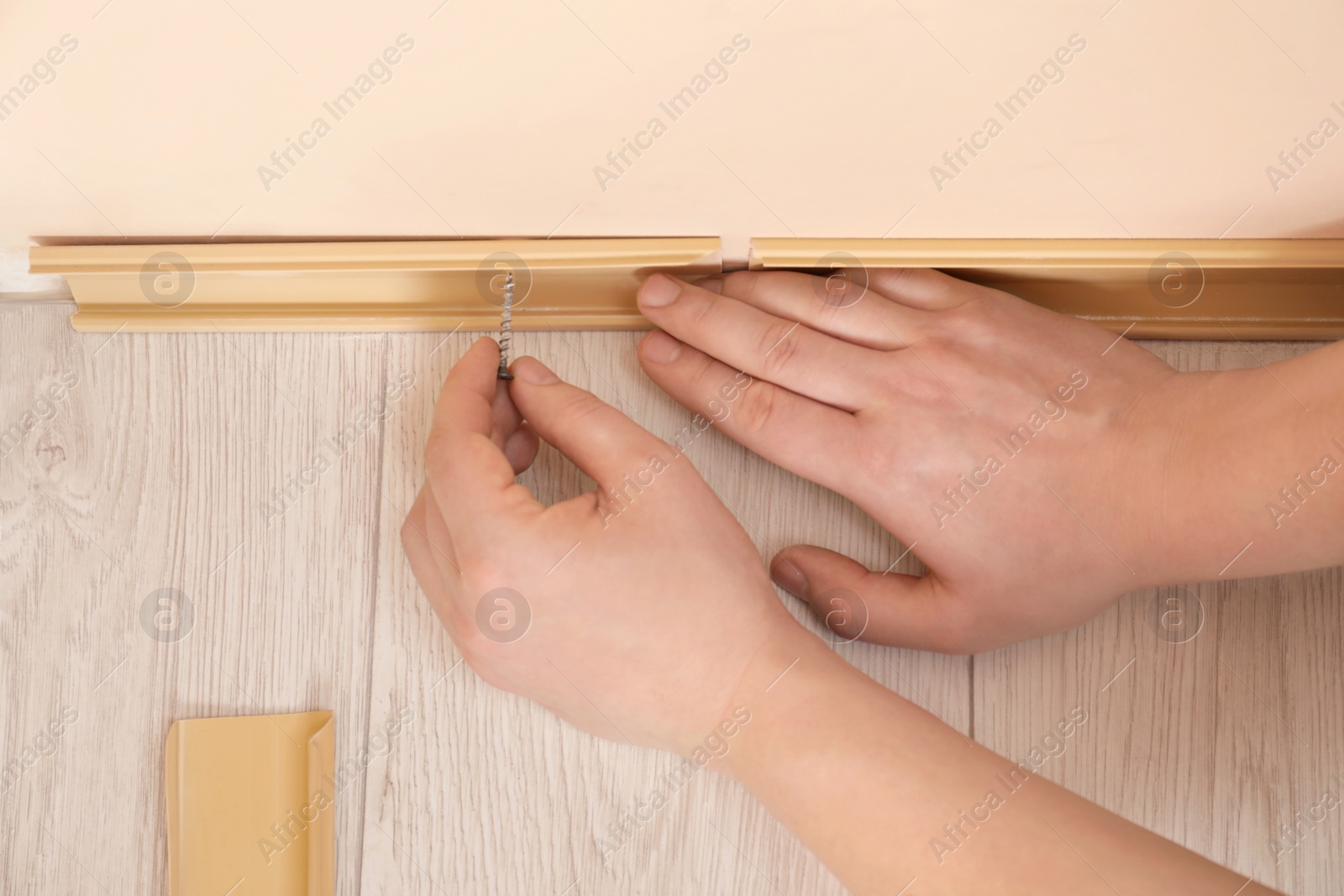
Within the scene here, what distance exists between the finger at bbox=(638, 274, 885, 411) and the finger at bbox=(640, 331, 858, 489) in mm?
11

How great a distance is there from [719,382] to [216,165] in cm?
31

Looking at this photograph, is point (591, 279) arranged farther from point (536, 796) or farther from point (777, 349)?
point (536, 796)

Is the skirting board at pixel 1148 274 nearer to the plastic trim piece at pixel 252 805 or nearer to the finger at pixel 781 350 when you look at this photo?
the finger at pixel 781 350

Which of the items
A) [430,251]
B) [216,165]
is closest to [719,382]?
[430,251]

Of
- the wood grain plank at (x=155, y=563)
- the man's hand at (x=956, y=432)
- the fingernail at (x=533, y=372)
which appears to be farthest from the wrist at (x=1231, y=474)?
the wood grain plank at (x=155, y=563)

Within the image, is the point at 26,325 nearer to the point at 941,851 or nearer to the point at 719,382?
the point at 719,382

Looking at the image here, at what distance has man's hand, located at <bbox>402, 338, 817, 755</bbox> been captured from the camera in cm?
48

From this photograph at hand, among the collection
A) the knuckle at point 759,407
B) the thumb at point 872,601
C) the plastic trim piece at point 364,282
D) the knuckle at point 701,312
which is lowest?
the thumb at point 872,601

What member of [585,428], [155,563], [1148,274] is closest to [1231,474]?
[1148,274]

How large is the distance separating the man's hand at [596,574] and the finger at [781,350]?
0.08 meters

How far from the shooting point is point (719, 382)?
56 centimetres

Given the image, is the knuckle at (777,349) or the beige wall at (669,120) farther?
the knuckle at (777,349)

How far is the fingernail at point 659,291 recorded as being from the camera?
0.56m

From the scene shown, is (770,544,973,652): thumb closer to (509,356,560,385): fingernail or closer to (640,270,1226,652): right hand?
(640,270,1226,652): right hand
